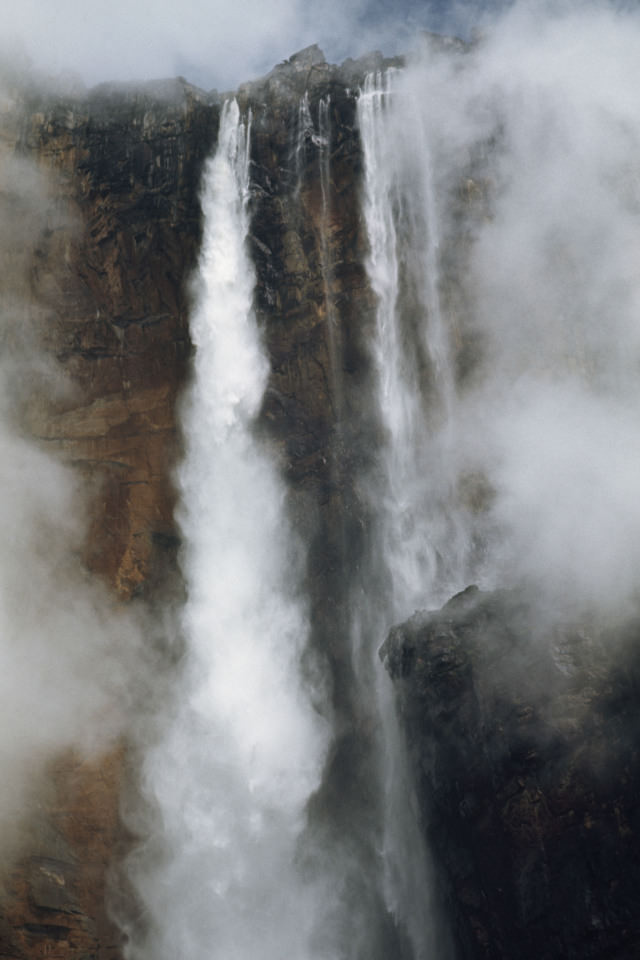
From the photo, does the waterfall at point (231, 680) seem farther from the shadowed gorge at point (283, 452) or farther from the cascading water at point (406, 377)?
the cascading water at point (406, 377)

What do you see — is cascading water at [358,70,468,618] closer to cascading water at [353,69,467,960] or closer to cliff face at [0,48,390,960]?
cascading water at [353,69,467,960]

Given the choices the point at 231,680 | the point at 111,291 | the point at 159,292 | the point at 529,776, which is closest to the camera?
the point at 529,776

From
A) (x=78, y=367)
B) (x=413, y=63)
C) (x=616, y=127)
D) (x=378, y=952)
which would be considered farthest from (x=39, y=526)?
(x=616, y=127)

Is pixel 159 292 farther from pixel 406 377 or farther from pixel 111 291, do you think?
pixel 406 377

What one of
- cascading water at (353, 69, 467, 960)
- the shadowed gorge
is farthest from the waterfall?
cascading water at (353, 69, 467, 960)

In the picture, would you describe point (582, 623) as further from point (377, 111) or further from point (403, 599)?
point (377, 111)

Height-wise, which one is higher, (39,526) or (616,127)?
(616,127)

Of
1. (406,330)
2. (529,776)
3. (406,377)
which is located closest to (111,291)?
(406,330)
